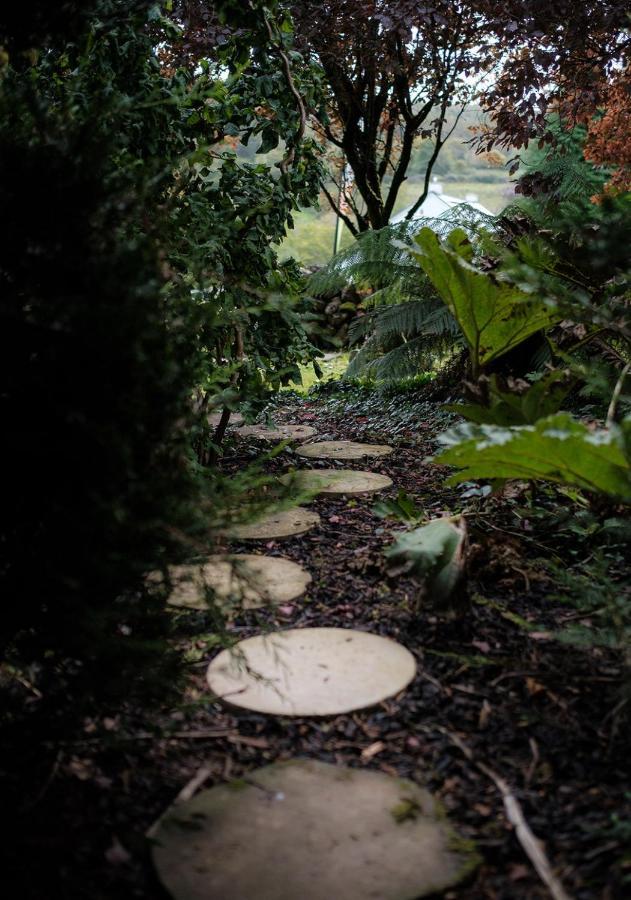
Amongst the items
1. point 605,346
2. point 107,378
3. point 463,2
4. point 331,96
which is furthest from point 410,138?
point 107,378

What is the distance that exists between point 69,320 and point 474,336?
1769 millimetres

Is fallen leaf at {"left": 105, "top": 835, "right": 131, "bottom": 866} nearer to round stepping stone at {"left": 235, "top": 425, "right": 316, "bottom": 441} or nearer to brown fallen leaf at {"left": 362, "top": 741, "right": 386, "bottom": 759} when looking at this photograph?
brown fallen leaf at {"left": 362, "top": 741, "right": 386, "bottom": 759}

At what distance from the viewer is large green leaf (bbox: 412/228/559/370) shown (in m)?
2.43

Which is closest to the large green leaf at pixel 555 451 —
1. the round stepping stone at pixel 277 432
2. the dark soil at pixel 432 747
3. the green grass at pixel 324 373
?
the dark soil at pixel 432 747

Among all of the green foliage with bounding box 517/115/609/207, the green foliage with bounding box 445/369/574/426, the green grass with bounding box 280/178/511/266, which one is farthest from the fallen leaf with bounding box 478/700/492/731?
the green grass with bounding box 280/178/511/266

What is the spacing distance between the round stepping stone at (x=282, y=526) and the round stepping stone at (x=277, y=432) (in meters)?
1.26

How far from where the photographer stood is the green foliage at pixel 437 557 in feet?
5.92

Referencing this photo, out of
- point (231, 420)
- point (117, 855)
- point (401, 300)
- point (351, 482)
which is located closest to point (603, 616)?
point (117, 855)

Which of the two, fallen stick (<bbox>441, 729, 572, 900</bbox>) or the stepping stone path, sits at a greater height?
the stepping stone path

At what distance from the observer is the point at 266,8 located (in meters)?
2.72

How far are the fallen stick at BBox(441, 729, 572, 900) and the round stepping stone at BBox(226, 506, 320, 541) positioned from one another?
124cm

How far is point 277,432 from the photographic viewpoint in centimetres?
433

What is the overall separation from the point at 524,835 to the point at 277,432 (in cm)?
328

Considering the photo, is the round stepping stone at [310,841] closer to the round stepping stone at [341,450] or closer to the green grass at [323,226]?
the round stepping stone at [341,450]
